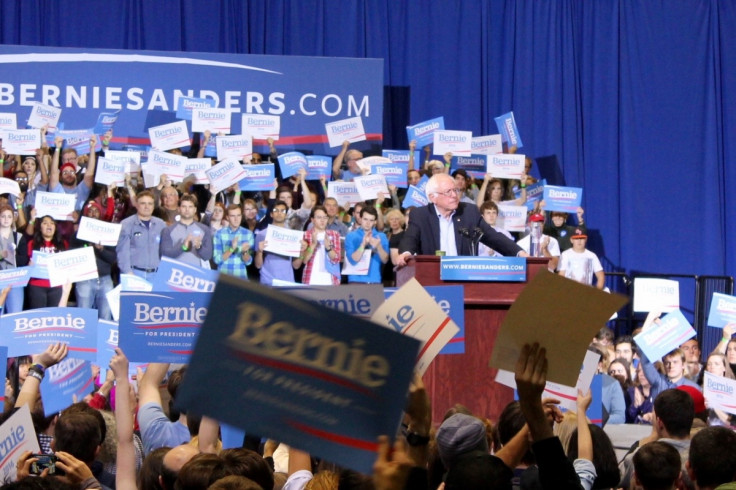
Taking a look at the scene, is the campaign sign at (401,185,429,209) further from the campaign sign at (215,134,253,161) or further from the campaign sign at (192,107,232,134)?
the campaign sign at (192,107,232,134)

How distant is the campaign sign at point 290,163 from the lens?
35.6 feet

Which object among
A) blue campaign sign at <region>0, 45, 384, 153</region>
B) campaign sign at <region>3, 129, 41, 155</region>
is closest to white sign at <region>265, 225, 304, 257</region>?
blue campaign sign at <region>0, 45, 384, 153</region>

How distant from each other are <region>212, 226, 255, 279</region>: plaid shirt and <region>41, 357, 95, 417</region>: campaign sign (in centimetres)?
483

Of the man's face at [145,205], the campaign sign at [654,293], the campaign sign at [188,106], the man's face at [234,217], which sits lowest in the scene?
the campaign sign at [654,293]

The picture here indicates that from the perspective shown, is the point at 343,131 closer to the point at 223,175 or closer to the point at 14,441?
the point at 223,175

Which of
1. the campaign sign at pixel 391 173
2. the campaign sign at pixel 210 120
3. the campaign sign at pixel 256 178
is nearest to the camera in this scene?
the campaign sign at pixel 256 178

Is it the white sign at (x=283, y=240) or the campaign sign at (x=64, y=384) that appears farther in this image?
the white sign at (x=283, y=240)

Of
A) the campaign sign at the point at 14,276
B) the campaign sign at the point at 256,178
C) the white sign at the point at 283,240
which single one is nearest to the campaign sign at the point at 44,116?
the campaign sign at the point at 256,178

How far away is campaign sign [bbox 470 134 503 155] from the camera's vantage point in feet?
39.5

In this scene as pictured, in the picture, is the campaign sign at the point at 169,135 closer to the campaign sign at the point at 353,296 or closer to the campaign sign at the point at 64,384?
the campaign sign at the point at 64,384

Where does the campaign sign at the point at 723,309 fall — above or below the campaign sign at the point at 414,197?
below

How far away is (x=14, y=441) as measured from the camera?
2.83m

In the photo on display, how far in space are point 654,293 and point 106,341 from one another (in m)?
6.93

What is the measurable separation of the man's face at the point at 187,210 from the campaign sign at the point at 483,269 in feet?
14.6
